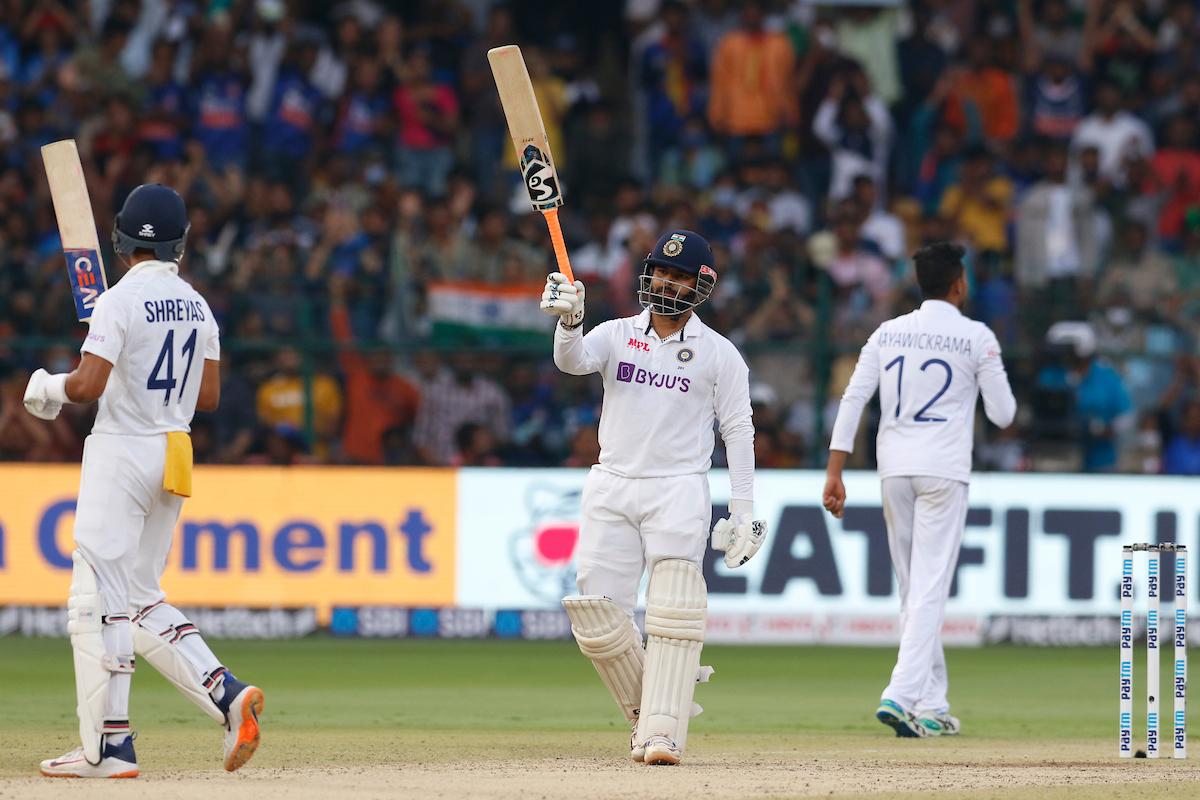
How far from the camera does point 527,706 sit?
10.8m

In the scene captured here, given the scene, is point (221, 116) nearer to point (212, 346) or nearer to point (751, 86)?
point (751, 86)

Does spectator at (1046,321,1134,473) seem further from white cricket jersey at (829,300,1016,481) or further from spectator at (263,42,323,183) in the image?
spectator at (263,42,323,183)

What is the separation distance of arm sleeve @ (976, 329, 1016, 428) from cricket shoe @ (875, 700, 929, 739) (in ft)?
4.75

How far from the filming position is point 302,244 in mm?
16297

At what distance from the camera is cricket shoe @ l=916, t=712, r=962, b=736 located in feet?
31.1

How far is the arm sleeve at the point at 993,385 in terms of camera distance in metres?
9.63

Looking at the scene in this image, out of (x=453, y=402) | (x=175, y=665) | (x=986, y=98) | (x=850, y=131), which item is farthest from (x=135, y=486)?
(x=986, y=98)

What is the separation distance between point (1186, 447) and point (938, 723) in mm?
6522

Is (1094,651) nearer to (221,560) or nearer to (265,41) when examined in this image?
(221,560)

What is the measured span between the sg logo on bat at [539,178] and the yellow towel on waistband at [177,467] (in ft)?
6.25

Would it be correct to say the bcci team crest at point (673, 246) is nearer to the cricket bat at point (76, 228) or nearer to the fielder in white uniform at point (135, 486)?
the fielder in white uniform at point (135, 486)

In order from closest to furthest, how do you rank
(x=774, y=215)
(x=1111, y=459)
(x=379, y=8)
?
(x=1111, y=459) < (x=774, y=215) < (x=379, y=8)

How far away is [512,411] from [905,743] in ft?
22.2

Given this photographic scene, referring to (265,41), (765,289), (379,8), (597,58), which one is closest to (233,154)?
(265,41)
